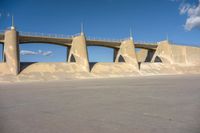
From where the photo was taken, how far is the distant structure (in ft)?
138

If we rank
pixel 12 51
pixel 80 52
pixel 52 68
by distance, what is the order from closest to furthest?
pixel 12 51 → pixel 52 68 → pixel 80 52

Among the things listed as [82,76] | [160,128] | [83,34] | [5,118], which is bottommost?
[82,76]

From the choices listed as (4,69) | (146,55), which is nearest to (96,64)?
(4,69)

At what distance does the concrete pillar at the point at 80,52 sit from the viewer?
49.4 metres

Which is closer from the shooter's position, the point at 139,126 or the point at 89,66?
the point at 139,126

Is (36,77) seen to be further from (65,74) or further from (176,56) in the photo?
(176,56)

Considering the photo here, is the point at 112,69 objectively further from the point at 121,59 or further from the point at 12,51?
the point at 12,51

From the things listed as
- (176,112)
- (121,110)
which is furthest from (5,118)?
(176,112)

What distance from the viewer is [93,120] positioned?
656cm

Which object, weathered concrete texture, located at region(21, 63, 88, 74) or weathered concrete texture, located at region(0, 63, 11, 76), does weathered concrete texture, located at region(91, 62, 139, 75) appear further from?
weathered concrete texture, located at region(0, 63, 11, 76)

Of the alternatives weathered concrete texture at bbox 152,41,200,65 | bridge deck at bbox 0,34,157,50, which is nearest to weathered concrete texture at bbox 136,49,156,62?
weathered concrete texture at bbox 152,41,200,65

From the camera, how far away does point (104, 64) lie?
53.7 metres

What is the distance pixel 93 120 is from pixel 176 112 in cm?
262

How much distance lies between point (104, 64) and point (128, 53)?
8.24 m
